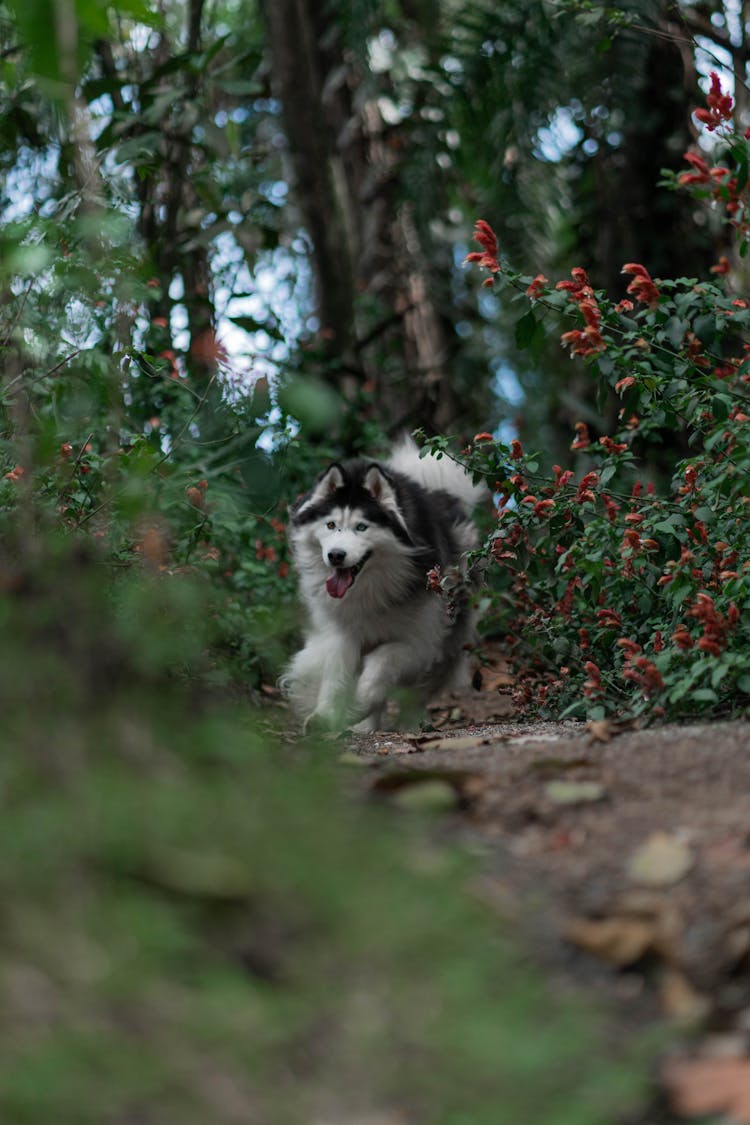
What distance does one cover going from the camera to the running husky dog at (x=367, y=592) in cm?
580

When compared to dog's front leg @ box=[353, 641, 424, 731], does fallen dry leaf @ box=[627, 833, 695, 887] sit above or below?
below

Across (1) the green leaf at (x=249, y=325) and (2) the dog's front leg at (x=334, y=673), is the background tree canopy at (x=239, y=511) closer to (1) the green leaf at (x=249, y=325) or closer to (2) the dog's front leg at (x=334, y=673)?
(1) the green leaf at (x=249, y=325)

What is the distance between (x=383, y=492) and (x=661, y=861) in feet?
12.3

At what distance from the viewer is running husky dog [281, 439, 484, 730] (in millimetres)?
5805

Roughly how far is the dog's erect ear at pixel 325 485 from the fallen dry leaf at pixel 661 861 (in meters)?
3.72

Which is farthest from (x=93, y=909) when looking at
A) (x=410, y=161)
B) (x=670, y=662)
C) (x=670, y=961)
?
(x=410, y=161)

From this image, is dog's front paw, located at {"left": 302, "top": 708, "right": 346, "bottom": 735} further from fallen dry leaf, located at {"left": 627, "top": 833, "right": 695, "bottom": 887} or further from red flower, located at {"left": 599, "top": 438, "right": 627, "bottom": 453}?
fallen dry leaf, located at {"left": 627, "top": 833, "right": 695, "bottom": 887}

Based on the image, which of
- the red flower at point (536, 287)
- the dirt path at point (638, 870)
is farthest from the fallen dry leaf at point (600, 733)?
the red flower at point (536, 287)

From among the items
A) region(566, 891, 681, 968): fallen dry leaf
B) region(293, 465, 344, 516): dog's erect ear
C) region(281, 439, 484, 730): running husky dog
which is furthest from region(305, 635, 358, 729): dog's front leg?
region(566, 891, 681, 968): fallen dry leaf

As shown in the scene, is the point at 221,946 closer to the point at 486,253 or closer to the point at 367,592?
the point at 486,253

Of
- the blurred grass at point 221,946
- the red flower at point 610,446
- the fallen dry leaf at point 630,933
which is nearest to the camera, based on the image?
the blurred grass at point 221,946

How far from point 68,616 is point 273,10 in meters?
6.55

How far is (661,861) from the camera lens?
2.29 m

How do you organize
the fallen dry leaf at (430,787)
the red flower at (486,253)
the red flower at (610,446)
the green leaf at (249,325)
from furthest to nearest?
1. the green leaf at (249,325)
2. the red flower at (610,446)
3. the red flower at (486,253)
4. the fallen dry leaf at (430,787)
